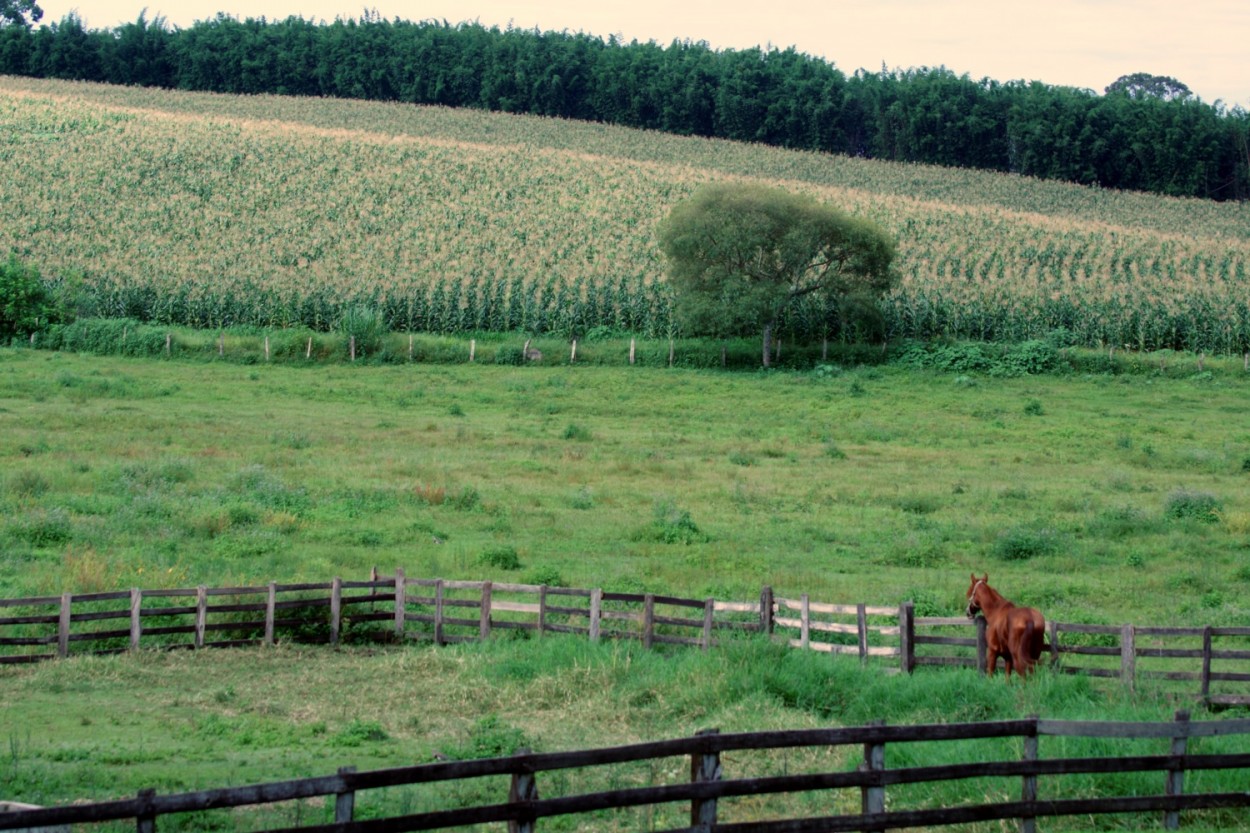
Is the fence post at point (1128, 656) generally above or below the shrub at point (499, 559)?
above

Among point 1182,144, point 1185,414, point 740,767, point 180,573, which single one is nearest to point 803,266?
point 1185,414

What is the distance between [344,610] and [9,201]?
2947 inches

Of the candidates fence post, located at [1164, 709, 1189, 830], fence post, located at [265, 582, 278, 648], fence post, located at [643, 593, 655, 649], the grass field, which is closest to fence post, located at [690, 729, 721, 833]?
the grass field

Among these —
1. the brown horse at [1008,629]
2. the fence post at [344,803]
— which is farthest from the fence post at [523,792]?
the brown horse at [1008,629]

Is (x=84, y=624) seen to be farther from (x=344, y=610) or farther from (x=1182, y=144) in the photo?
(x=1182, y=144)

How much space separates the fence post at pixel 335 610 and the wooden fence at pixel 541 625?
0.02 m

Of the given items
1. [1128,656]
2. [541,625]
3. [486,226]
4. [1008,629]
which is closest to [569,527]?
[541,625]

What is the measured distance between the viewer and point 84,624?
19.4 metres

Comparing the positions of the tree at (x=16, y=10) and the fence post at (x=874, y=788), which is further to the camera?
the tree at (x=16, y=10)

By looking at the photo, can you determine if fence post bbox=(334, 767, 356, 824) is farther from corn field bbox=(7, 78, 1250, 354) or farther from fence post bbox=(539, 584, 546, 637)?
corn field bbox=(7, 78, 1250, 354)

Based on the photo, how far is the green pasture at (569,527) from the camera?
47.6ft

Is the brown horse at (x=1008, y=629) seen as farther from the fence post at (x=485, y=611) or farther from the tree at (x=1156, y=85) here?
the tree at (x=1156, y=85)

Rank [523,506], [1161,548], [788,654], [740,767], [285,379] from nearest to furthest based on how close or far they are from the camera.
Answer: [740,767]
[788,654]
[1161,548]
[523,506]
[285,379]

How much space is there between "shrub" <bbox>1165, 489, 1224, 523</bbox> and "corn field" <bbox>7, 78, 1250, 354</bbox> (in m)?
26.7
